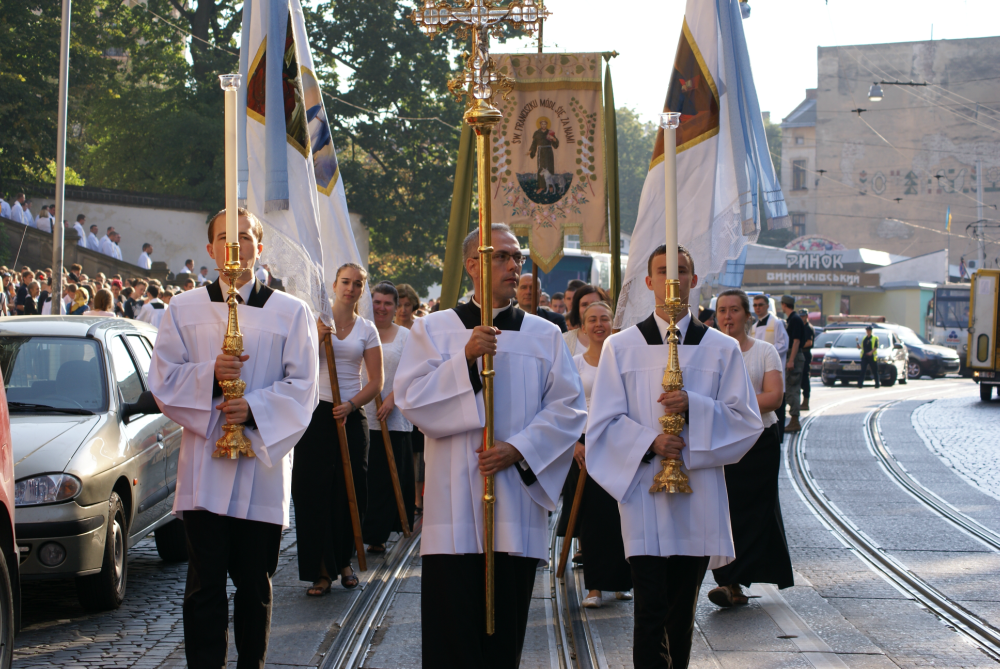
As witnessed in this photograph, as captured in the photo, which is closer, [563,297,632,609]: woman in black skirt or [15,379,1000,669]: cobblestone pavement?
[15,379,1000,669]: cobblestone pavement

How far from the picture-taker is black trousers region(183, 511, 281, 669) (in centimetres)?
437

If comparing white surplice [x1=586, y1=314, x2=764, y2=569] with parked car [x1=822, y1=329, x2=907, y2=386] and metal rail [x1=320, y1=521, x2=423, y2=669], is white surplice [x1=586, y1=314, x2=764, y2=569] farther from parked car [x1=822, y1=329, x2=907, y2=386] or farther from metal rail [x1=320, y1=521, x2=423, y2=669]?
parked car [x1=822, y1=329, x2=907, y2=386]

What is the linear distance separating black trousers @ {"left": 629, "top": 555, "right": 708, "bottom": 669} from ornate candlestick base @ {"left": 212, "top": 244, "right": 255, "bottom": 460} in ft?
5.48

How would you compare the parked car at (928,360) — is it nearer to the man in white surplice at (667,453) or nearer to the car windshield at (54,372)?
the car windshield at (54,372)

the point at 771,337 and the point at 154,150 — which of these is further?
the point at 154,150

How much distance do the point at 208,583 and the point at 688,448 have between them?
6.61 feet

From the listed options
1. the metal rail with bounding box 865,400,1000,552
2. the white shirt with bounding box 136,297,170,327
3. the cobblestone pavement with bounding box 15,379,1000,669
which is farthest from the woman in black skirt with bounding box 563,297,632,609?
the white shirt with bounding box 136,297,170,327

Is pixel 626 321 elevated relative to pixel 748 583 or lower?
elevated

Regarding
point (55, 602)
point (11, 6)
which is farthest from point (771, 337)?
point (11, 6)

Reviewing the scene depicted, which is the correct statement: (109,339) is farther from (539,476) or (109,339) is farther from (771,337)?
(771,337)

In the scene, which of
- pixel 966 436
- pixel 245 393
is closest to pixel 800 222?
pixel 966 436

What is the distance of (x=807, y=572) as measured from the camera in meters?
7.77

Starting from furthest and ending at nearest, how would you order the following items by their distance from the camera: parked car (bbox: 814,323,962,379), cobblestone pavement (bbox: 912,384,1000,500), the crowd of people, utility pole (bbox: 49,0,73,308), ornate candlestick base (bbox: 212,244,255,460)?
parked car (bbox: 814,323,962,379) < utility pole (bbox: 49,0,73,308) < the crowd of people < cobblestone pavement (bbox: 912,384,1000,500) < ornate candlestick base (bbox: 212,244,255,460)

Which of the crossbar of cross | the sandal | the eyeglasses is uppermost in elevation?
the crossbar of cross
